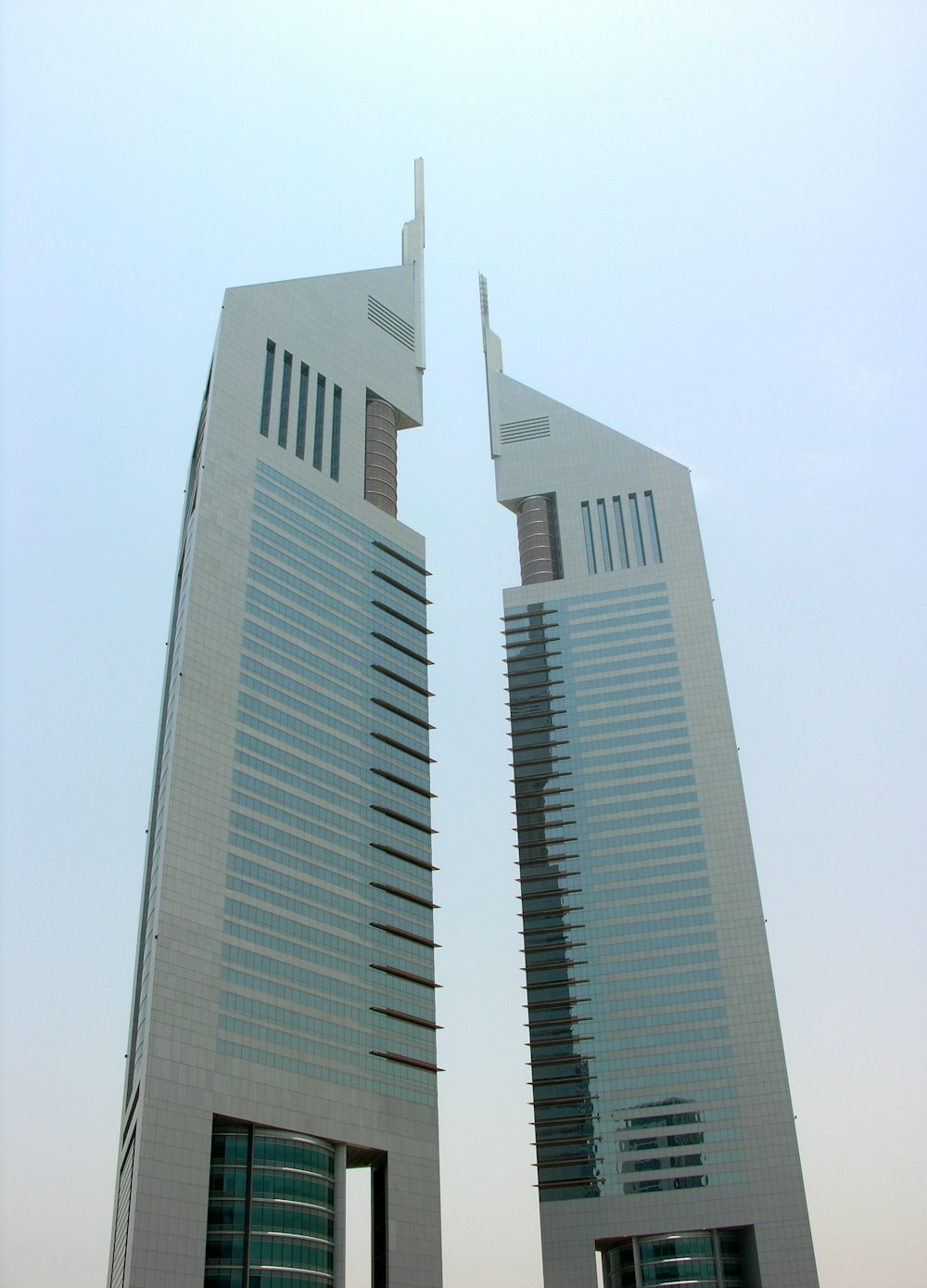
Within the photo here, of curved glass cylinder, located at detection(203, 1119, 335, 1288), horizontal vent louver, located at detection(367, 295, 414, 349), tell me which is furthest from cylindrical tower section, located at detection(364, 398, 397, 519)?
curved glass cylinder, located at detection(203, 1119, 335, 1288)

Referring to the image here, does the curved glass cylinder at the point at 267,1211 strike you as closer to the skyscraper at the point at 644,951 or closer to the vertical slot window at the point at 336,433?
the skyscraper at the point at 644,951

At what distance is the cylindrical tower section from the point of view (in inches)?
6585

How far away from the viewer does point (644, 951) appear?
164m

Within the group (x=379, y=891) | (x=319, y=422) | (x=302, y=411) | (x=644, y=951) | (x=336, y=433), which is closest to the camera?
(x=379, y=891)

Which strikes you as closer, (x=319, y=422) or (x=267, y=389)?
(x=267, y=389)

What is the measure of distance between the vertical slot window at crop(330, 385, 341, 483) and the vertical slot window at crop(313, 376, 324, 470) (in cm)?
191

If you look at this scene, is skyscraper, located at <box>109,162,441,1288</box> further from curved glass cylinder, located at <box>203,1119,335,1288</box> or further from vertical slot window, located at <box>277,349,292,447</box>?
vertical slot window, located at <box>277,349,292,447</box>

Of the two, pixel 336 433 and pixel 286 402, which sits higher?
pixel 336 433

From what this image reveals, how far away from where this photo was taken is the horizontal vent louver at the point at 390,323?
181m

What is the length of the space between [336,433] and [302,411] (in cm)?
588

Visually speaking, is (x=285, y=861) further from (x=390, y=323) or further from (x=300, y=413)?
(x=390, y=323)

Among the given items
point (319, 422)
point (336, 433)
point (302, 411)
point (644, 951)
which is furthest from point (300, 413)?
point (644, 951)

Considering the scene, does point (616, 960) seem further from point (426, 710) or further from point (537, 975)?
point (426, 710)

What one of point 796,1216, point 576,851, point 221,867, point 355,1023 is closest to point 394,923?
point 355,1023
